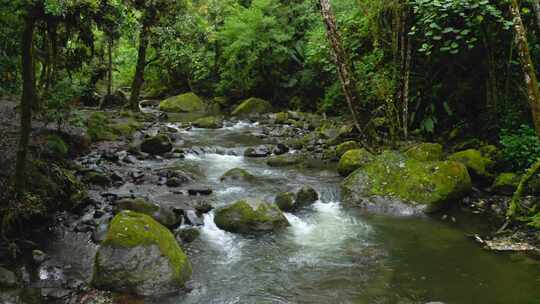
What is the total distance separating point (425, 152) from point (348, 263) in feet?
15.5

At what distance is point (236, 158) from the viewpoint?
520 inches

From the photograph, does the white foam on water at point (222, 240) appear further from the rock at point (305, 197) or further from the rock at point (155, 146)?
the rock at point (155, 146)

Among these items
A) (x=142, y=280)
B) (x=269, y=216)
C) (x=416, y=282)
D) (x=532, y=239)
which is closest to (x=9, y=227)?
(x=142, y=280)

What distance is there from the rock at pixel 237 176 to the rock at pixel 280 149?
114 inches

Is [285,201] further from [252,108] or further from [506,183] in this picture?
[252,108]

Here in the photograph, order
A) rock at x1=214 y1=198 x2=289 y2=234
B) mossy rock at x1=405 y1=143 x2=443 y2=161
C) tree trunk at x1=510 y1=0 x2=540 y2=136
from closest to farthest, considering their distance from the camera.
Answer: tree trunk at x1=510 y1=0 x2=540 y2=136 < rock at x1=214 y1=198 x2=289 y2=234 < mossy rock at x1=405 y1=143 x2=443 y2=161

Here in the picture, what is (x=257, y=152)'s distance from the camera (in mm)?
13445

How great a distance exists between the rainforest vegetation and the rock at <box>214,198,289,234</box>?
0.04m

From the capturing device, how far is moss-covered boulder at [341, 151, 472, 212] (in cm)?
860

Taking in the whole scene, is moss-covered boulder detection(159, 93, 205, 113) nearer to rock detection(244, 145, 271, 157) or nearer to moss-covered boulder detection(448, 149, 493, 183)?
rock detection(244, 145, 271, 157)

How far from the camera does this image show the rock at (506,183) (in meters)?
8.75

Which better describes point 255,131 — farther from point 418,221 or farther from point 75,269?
point 75,269

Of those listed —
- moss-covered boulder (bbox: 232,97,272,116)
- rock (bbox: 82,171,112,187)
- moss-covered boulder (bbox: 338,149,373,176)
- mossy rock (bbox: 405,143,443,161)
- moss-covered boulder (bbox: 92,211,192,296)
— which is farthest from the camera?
moss-covered boulder (bbox: 232,97,272,116)

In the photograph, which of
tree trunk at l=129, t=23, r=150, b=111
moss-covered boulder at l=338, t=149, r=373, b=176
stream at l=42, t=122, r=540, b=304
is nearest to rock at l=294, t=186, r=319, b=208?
stream at l=42, t=122, r=540, b=304
